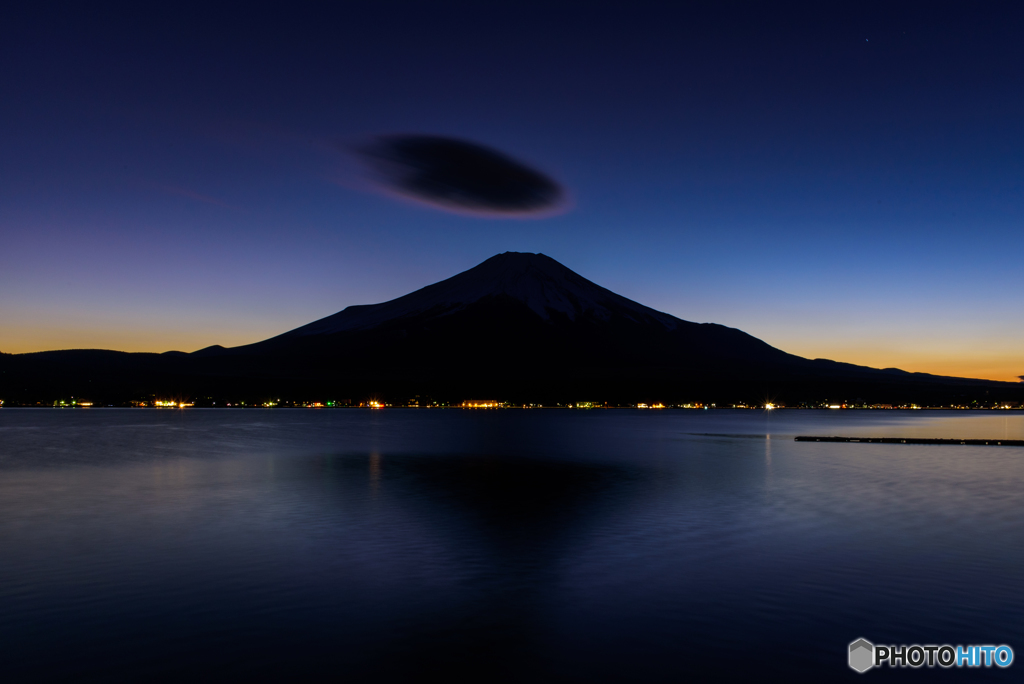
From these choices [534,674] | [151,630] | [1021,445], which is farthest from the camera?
[1021,445]

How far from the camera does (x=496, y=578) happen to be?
16266 mm

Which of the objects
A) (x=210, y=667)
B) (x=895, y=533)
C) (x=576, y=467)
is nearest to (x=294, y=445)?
(x=576, y=467)

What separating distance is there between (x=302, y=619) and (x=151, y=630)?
2.40 meters

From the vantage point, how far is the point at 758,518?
85.6ft

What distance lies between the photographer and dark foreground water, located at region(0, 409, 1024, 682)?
11.2 m

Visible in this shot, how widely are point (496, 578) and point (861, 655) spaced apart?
735 centimetres

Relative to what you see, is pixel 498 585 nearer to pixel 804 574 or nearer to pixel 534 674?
pixel 534 674

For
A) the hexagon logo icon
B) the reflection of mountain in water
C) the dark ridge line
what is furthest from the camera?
the dark ridge line

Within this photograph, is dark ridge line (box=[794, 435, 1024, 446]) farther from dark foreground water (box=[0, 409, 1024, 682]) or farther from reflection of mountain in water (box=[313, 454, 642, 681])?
reflection of mountain in water (box=[313, 454, 642, 681])

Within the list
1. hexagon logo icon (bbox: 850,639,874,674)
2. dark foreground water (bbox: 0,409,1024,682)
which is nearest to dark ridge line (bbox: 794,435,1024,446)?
dark foreground water (bbox: 0,409,1024,682)

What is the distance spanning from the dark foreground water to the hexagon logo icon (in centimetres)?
16

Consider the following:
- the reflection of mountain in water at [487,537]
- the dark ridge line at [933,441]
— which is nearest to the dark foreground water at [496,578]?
the reflection of mountain in water at [487,537]

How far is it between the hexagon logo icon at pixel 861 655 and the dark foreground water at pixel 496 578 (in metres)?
0.16

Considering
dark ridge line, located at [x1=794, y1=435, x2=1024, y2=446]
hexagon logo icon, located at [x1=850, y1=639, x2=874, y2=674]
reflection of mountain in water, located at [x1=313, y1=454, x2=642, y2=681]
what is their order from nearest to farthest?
hexagon logo icon, located at [x1=850, y1=639, x2=874, y2=674] < reflection of mountain in water, located at [x1=313, y1=454, x2=642, y2=681] < dark ridge line, located at [x1=794, y1=435, x2=1024, y2=446]
